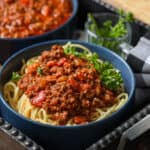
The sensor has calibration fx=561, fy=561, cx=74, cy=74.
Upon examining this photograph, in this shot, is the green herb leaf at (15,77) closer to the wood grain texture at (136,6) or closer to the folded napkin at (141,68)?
the folded napkin at (141,68)

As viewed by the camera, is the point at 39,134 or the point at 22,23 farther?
the point at 22,23

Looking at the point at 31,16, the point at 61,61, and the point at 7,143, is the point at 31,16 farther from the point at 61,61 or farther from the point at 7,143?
the point at 7,143

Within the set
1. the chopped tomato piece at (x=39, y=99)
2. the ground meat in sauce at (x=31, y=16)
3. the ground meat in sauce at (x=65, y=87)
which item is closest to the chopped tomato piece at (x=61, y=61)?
the ground meat in sauce at (x=65, y=87)

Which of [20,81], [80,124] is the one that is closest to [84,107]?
[80,124]

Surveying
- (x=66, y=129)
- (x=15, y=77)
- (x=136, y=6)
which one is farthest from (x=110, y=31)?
(x=66, y=129)

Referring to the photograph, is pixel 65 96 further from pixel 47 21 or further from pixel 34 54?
pixel 47 21

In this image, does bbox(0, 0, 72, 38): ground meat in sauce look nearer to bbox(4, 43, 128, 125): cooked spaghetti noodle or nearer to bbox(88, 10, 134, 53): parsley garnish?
bbox(88, 10, 134, 53): parsley garnish
